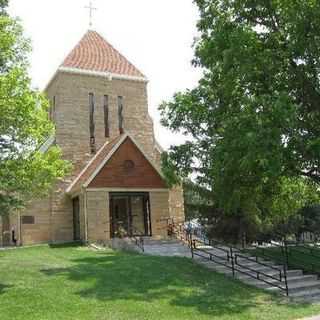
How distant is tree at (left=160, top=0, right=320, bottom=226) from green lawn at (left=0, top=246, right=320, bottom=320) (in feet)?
12.4

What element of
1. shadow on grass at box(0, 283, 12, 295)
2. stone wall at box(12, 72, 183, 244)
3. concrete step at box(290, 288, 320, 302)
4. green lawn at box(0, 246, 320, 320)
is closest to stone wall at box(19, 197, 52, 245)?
stone wall at box(12, 72, 183, 244)

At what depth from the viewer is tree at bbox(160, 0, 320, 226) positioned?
15453 mm

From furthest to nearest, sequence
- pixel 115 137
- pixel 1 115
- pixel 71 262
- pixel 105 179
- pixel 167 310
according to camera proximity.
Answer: pixel 115 137, pixel 105 179, pixel 71 262, pixel 1 115, pixel 167 310

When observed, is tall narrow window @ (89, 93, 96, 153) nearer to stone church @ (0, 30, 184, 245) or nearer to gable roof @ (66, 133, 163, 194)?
stone church @ (0, 30, 184, 245)

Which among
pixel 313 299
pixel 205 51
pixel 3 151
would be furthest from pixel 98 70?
pixel 313 299

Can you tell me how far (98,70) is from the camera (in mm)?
32031

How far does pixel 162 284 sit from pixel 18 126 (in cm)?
600

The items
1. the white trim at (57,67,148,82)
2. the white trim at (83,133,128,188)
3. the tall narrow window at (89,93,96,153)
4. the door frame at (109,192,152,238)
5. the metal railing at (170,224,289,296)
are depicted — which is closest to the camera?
the metal railing at (170,224,289,296)

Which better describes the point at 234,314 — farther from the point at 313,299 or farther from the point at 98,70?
the point at 98,70

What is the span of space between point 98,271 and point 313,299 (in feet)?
21.1

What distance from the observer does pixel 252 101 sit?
1636 centimetres

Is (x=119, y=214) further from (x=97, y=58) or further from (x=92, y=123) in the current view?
(x=97, y=58)

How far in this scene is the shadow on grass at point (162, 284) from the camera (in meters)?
12.5

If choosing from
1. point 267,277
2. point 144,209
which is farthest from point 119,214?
point 267,277
